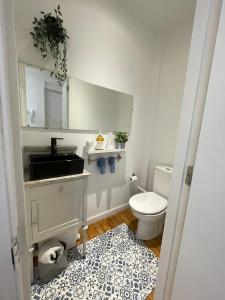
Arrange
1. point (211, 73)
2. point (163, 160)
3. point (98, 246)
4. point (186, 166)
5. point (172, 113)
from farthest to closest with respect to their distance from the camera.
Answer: point (163, 160)
point (172, 113)
point (98, 246)
point (186, 166)
point (211, 73)

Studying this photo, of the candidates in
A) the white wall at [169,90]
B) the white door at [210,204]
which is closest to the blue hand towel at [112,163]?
the white wall at [169,90]

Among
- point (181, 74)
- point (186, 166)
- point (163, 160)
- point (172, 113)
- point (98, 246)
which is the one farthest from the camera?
point (163, 160)

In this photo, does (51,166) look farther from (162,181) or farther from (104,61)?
(162,181)

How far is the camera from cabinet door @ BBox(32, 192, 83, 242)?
1.19m

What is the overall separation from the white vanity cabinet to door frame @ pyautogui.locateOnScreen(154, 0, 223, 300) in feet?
2.72

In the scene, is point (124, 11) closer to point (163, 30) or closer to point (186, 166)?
point (163, 30)

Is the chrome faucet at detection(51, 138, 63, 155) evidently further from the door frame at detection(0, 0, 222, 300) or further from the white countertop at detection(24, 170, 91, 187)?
the door frame at detection(0, 0, 222, 300)

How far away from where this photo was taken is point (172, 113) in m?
2.04

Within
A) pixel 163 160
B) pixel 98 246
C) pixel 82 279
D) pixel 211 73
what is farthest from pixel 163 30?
pixel 82 279

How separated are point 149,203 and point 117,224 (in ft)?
1.93

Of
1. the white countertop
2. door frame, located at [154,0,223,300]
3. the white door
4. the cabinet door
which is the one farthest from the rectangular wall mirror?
the white door

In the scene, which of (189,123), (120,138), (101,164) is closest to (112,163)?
(101,164)

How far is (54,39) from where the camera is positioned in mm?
1232

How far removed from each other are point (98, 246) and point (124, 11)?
2.69 m
